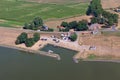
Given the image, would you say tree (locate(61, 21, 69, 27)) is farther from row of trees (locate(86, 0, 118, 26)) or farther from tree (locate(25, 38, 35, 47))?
tree (locate(25, 38, 35, 47))

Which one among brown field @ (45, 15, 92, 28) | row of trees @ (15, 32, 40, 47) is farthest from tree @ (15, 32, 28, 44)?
brown field @ (45, 15, 92, 28)

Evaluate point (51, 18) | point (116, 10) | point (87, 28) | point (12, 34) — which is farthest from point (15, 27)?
point (116, 10)

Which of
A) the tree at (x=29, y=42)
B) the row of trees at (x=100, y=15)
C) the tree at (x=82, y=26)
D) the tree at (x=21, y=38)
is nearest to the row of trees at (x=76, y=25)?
the tree at (x=82, y=26)

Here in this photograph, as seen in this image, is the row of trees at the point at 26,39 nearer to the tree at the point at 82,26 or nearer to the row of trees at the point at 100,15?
the tree at the point at 82,26

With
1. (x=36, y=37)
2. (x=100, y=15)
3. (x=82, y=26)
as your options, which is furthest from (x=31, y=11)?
(x=36, y=37)

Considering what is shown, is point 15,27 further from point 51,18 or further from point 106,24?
point 106,24

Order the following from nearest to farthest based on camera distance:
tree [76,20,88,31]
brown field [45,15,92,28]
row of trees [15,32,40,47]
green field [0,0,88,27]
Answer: row of trees [15,32,40,47] → tree [76,20,88,31] → brown field [45,15,92,28] → green field [0,0,88,27]
